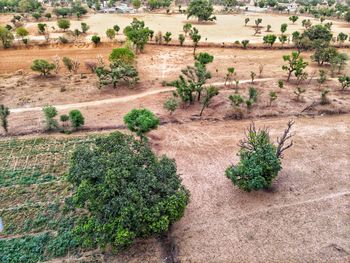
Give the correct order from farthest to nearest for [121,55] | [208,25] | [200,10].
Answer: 1. [208,25]
2. [200,10]
3. [121,55]

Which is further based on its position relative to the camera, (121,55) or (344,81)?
(121,55)

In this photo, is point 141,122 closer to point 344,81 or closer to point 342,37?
point 344,81

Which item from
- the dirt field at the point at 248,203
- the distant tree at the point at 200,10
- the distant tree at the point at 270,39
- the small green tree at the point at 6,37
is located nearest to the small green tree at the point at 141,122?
the dirt field at the point at 248,203

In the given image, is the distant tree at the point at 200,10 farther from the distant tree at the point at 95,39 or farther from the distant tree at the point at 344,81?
the distant tree at the point at 344,81

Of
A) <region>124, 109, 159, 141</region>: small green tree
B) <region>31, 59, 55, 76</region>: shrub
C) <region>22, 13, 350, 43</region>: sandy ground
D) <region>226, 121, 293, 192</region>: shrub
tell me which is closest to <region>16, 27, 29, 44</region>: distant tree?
<region>22, 13, 350, 43</region>: sandy ground

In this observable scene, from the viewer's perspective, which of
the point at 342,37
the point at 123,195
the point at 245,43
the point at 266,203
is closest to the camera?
the point at 123,195

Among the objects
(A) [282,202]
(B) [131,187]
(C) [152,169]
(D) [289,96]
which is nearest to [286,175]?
(A) [282,202]

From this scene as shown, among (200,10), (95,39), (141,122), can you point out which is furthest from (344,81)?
A: (200,10)

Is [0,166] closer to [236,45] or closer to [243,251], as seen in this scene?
[243,251]
